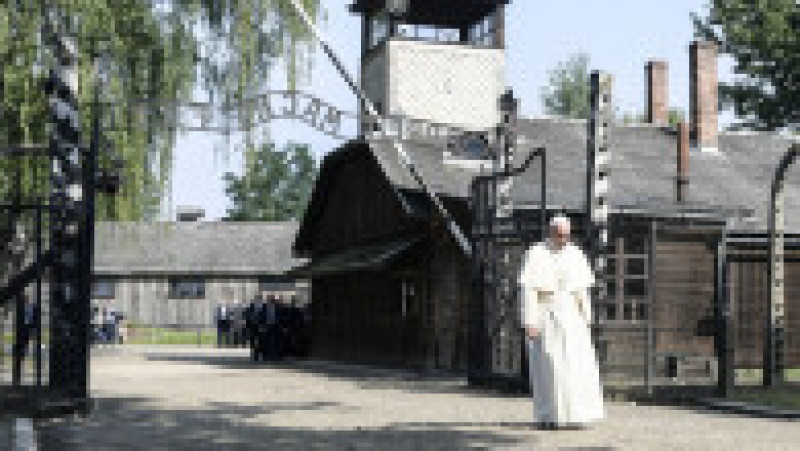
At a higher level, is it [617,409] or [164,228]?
[164,228]

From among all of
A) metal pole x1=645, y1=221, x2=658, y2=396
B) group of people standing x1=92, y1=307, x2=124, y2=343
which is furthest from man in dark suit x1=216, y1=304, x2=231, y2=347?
metal pole x1=645, y1=221, x2=658, y2=396

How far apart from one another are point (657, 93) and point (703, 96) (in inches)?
99.8

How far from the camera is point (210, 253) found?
2384 inches

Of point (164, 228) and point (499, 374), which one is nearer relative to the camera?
point (499, 374)

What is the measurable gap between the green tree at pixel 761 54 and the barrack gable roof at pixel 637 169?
508 inches

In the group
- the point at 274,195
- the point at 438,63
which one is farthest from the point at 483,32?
the point at 274,195

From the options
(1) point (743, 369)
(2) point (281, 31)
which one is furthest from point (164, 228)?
(1) point (743, 369)

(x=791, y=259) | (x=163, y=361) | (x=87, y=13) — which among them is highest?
(x=87, y=13)

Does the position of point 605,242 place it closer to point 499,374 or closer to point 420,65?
point 499,374

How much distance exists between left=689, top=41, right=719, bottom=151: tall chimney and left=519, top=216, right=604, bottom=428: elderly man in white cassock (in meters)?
22.6

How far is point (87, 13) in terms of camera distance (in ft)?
55.4

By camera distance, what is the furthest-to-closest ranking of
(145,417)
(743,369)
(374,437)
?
(743,369), (145,417), (374,437)

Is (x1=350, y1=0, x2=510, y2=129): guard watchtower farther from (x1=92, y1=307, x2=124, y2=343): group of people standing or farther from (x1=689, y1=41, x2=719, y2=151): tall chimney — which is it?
(x1=92, y1=307, x2=124, y2=343): group of people standing

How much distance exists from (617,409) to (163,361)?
1806cm
